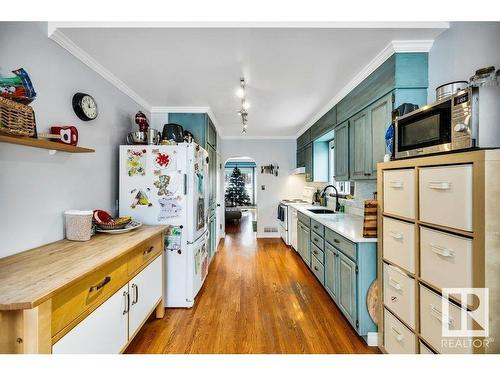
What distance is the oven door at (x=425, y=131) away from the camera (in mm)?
1226

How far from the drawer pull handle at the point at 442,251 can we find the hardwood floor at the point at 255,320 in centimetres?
111

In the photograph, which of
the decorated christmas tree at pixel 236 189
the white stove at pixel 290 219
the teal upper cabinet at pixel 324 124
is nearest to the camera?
the teal upper cabinet at pixel 324 124

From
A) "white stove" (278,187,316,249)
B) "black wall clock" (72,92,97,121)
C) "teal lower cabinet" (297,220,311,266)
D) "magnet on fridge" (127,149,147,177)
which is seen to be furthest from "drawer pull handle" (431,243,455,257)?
"white stove" (278,187,316,249)

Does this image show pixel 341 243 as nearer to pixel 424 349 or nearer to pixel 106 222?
pixel 424 349

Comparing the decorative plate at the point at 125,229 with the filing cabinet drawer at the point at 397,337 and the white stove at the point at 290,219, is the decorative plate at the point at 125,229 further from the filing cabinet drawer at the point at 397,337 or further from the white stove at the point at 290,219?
the white stove at the point at 290,219

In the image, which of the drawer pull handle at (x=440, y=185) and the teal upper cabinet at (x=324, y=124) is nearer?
the drawer pull handle at (x=440, y=185)

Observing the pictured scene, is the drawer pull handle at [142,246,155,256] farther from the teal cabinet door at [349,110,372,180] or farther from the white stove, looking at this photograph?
the white stove

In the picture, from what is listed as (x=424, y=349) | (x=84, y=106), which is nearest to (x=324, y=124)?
(x=424, y=349)

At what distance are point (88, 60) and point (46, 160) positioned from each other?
1018 millimetres

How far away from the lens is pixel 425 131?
136 cm

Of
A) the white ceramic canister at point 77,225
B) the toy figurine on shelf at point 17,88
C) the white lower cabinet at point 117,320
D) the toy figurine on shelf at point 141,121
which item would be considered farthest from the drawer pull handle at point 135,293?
the toy figurine on shelf at point 141,121

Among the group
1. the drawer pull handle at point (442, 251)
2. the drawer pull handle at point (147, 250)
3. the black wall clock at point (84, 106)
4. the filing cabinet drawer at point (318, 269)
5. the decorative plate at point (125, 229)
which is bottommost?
the filing cabinet drawer at point (318, 269)

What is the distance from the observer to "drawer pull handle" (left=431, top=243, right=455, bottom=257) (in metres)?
1.10

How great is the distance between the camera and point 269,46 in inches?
71.6
